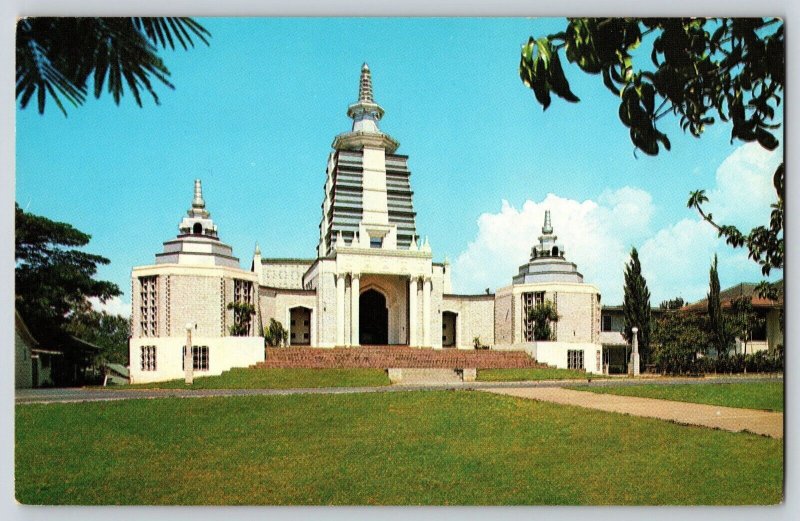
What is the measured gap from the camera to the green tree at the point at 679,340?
82.4ft

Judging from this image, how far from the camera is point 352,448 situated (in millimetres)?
8391

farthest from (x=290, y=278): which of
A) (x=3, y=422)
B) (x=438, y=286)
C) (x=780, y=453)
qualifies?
(x=780, y=453)

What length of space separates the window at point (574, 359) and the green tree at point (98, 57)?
24388mm

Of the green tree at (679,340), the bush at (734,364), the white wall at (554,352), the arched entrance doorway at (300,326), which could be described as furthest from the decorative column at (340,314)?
the bush at (734,364)

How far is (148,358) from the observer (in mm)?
23375

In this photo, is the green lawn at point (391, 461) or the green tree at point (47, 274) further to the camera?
the green tree at point (47, 274)

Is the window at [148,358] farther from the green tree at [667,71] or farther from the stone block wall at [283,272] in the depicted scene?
the green tree at [667,71]

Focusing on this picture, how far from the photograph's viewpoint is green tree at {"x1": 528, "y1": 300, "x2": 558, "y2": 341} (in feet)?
88.7

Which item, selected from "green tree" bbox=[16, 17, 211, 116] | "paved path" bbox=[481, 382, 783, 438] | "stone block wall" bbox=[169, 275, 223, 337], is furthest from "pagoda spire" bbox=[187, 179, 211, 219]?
"green tree" bbox=[16, 17, 211, 116]

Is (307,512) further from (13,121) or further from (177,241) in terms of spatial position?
(177,241)

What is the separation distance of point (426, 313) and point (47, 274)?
19708 millimetres

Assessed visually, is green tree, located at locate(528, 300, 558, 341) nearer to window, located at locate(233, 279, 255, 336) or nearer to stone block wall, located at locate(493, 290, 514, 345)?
stone block wall, located at locate(493, 290, 514, 345)

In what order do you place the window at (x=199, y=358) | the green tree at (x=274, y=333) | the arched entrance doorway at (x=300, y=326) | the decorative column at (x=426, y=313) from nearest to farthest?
1. the window at (x=199, y=358)
2. the green tree at (x=274, y=333)
3. the decorative column at (x=426, y=313)
4. the arched entrance doorway at (x=300, y=326)

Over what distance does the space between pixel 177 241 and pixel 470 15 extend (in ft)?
62.2
